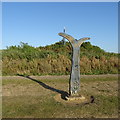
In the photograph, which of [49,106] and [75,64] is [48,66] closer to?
[75,64]

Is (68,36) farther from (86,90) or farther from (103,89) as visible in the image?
(103,89)

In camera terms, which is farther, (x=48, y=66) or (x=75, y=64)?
(x=48, y=66)

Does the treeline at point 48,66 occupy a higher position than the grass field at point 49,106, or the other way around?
the treeline at point 48,66

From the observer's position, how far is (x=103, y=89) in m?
6.84

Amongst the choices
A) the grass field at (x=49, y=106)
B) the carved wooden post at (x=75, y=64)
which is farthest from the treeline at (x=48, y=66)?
the carved wooden post at (x=75, y=64)

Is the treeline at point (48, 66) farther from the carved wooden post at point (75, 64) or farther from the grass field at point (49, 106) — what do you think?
the carved wooden post at point (75, 64)

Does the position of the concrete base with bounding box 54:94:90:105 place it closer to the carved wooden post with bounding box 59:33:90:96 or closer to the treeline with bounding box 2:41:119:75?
the carved wooden post with bounding box 59:33:90:96

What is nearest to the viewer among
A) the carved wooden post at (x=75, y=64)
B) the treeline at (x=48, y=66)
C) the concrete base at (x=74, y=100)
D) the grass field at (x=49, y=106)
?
the grass field at (x=49, y=106)

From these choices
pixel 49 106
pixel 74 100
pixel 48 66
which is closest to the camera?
pixel 49 106

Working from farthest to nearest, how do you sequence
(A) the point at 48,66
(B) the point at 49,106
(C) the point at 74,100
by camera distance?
(A) the point at 48,66, (C) the point at 74,100, (B) the point at 49,106

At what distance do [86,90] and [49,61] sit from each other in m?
6.63

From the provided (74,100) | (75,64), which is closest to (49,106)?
(74,100)

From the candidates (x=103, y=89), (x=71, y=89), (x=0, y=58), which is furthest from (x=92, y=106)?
(x=0, y=58)

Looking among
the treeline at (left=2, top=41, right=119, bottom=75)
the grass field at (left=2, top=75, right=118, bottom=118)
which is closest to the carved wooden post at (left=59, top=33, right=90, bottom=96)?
the grass field at (left=2, top=75, right=118, bottom=118)
